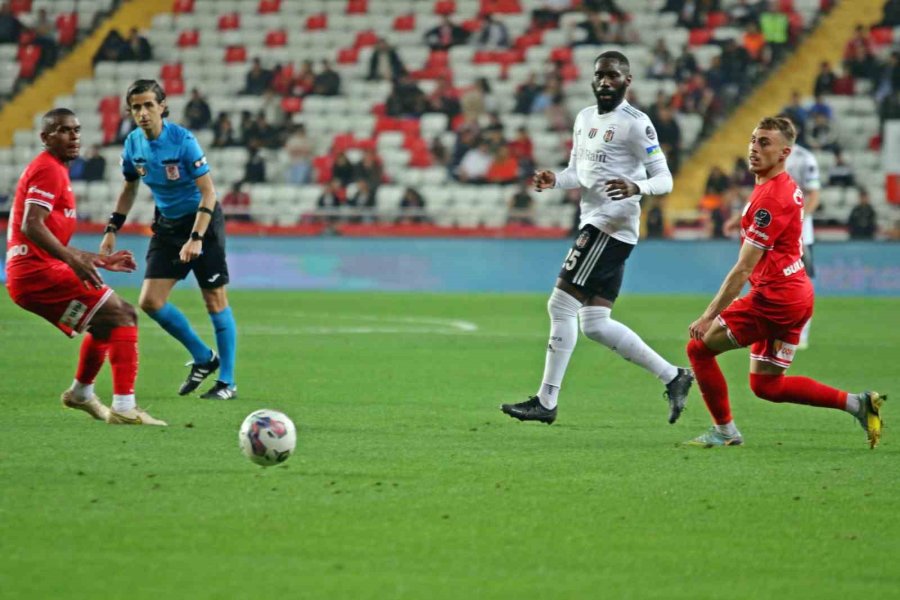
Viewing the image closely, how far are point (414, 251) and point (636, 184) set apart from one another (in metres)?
15.2

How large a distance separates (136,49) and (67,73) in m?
1.89

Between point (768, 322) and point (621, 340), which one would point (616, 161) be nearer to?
point (621, 340)

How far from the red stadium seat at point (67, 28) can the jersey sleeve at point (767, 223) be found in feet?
85.6

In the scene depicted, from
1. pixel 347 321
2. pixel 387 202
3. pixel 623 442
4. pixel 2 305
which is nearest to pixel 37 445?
pixel 623 442

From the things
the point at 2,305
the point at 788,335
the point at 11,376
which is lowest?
the point at 2,305

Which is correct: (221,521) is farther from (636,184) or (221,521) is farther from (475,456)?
(636,184)

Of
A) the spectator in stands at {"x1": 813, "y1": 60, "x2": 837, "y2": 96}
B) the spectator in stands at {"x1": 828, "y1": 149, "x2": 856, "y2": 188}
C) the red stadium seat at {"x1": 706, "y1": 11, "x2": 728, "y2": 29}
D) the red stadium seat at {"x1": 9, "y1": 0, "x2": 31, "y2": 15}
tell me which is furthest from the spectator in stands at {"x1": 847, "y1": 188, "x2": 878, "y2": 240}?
the red stadium seat at {"x1": 9, "y1": 0, "x2": 31, "y2": 15}

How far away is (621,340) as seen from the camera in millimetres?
8984

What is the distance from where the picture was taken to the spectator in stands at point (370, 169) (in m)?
25.3

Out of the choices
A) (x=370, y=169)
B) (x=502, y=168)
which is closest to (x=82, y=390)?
(x=370, y=169)

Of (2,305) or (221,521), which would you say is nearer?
(221,521)

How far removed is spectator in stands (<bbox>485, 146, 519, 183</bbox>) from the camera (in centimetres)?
2562

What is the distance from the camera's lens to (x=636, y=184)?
8.45 meters

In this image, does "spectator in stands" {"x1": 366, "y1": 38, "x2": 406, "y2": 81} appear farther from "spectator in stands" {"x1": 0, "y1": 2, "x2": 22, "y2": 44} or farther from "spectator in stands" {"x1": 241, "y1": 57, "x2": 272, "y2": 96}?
"spectator in stands" {"x1": 0, "y1": 2, "x2": 22, "y2": 44}
